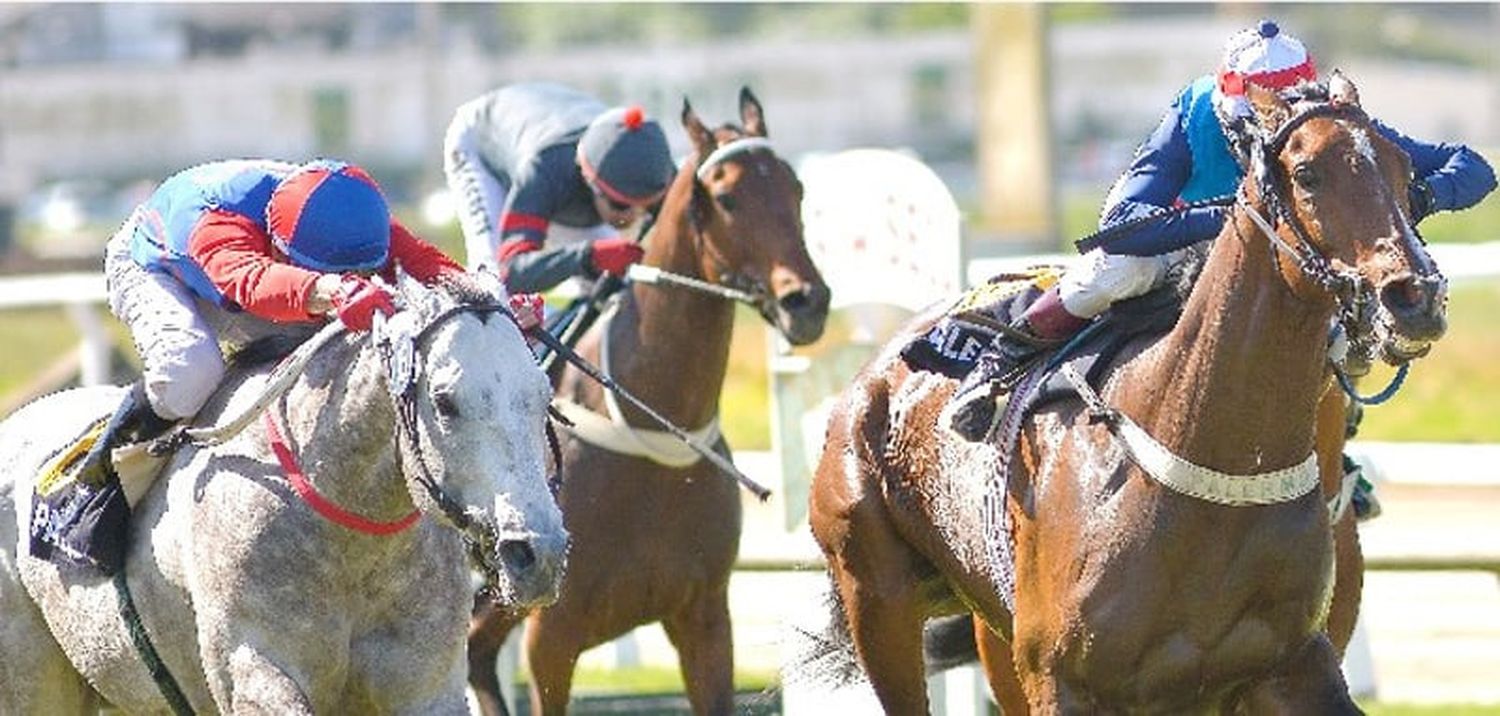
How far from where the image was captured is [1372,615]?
36.8 ft

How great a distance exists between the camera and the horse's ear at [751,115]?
8625mm

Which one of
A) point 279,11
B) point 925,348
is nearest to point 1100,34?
point 279,11

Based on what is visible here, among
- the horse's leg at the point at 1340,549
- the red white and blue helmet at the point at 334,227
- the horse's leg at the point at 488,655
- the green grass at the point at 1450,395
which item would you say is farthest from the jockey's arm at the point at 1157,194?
the green grass at the point at 1450,395

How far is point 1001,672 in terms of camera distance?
7.35 m

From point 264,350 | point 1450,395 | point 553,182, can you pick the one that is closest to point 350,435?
point 264,350

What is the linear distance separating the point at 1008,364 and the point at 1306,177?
1259 millimetres

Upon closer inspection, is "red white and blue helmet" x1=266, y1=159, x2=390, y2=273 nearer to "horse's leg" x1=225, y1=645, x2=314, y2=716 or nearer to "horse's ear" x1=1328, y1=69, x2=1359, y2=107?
"horse's leg" x1=225, y1=645, x2=314, y2=716

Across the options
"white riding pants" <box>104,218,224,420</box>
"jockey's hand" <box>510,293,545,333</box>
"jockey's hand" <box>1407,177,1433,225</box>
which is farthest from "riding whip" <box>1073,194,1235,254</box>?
"white riding pants" <box>104,218,224,420</box>

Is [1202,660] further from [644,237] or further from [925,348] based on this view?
[644,237]

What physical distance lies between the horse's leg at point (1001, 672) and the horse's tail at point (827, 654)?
0.39 m

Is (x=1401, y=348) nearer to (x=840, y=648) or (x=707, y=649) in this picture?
(x=840, y=648)

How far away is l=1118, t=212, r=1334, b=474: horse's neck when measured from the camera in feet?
19.4

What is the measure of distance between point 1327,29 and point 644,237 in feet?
174

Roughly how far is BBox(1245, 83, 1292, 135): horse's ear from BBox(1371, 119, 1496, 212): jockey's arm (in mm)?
416
